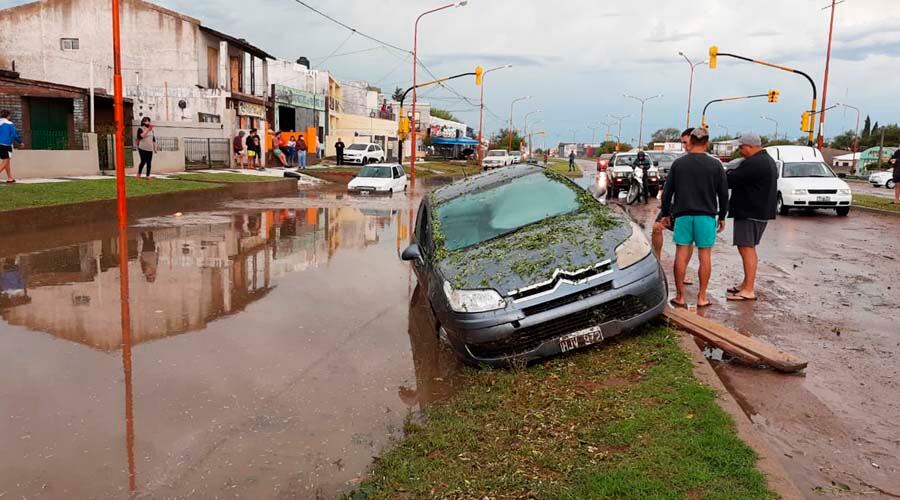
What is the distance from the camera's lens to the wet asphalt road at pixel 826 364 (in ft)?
12.6

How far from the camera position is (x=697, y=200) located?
6992 millimetres

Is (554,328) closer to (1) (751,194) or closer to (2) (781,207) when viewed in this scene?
(1) (751,194)

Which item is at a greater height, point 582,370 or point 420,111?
point 420,111

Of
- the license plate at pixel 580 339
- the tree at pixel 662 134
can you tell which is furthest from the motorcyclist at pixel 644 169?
the tree at pixel 662 134

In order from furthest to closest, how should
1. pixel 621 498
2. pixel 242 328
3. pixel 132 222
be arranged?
1. pixel 132 222
2. pixel 242 328
3. pixel 621 498

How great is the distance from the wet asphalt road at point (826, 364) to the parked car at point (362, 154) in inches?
1373

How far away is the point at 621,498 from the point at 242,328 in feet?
15.3

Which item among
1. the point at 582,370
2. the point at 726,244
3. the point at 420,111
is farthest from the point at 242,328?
the point at 420,111

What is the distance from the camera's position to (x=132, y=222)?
49.2 ft

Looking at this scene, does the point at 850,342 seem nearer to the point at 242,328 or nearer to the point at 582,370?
the point at 582,370

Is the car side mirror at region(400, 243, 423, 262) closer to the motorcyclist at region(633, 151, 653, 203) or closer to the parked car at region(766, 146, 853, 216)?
the parked car at region(766, 146, 853, 216)

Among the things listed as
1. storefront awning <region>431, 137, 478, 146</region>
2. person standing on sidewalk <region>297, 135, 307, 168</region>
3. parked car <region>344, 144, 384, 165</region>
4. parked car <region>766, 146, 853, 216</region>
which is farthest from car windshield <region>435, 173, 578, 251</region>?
storefront awning <region>431, 137, 478, 146</region>

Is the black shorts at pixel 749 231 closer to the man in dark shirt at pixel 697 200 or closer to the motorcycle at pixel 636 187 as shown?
the man in dark shirt at pixel 697 200

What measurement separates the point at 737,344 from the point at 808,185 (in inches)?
584
